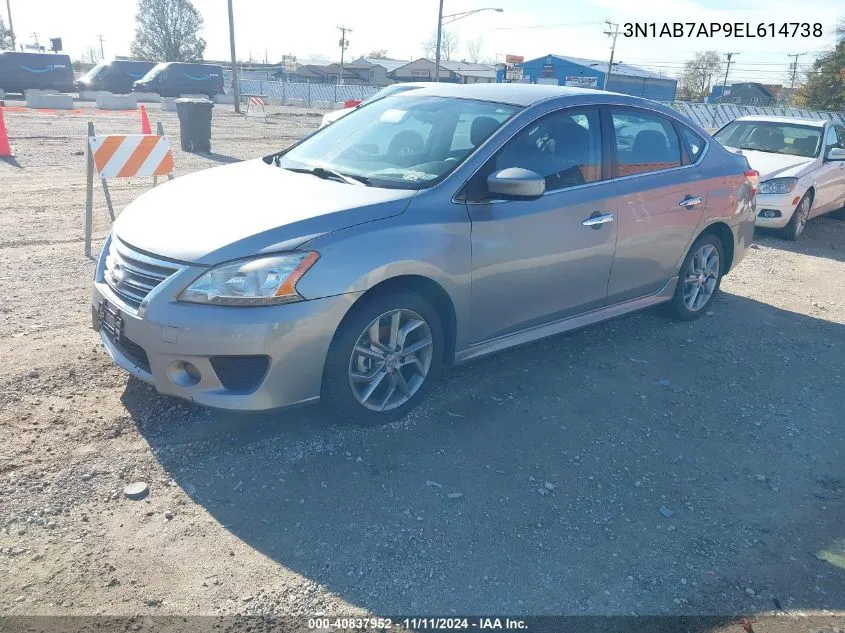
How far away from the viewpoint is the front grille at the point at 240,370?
10.7 feet

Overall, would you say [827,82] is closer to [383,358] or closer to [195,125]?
[195,125]

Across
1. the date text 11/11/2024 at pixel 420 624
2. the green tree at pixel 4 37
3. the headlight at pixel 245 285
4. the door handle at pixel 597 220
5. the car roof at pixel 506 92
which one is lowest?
the date text 11/11/2024 at pixel 420 624

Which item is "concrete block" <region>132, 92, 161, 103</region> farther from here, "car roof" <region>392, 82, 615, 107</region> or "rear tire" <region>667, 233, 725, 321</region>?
"rear tire" <region>667, 233, 725, 321</region>

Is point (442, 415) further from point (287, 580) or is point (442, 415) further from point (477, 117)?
point (477, 117)

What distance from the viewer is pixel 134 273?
346 cm

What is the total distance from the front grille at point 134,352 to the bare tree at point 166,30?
7233 cm

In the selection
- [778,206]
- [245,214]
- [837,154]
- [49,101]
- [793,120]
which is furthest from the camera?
[49,101]

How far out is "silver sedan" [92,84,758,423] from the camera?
3.27 metres

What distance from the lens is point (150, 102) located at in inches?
1358

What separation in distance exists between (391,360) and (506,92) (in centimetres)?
213

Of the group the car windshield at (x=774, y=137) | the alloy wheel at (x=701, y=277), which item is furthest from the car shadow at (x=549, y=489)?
the car windshield at (x=774, y=137)

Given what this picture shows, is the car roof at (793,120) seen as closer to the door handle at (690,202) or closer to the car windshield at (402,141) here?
the door handle at (690,202)

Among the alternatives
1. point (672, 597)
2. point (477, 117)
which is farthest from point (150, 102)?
point (672, 597)

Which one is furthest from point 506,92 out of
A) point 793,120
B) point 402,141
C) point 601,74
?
point 601,74
